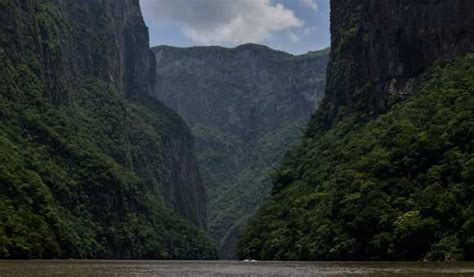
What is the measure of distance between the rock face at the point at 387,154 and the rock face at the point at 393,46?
227 mm

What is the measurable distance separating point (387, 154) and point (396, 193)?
30.8 feet

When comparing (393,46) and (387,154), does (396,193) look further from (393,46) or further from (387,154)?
(393,46)

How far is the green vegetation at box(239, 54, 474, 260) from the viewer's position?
94.1 m

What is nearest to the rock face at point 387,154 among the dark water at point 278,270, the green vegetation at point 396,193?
the green vegetation at point 396,193

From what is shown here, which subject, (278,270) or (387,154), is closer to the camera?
(278,270)

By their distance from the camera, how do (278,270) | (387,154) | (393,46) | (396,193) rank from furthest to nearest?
1. (393,46)
2. (387,154)
3. (396,193)
4. (278,270)

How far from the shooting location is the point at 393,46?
156375mm

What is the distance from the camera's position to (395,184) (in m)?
108

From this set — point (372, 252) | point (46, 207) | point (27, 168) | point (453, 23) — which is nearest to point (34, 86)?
point (27, 168)

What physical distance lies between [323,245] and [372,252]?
13.9m

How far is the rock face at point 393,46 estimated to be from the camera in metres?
140

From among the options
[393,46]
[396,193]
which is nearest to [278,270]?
[396,193]

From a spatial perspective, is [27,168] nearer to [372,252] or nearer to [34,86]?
[34,86]

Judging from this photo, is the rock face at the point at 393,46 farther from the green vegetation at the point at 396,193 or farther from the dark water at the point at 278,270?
the dark water at the point at 278,270
